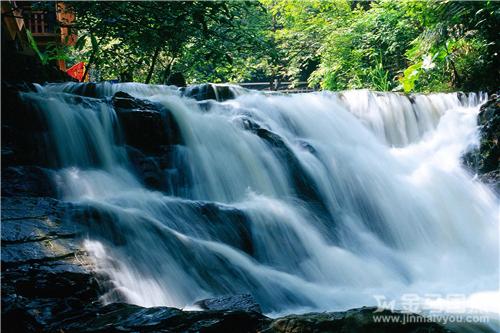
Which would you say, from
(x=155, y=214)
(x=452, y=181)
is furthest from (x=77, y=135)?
(x=452, y=181)

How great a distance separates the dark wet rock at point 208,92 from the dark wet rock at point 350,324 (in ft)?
19.7

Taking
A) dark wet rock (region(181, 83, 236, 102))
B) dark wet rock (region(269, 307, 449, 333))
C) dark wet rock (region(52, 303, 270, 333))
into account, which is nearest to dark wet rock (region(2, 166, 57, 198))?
dark wet rock (region(52, 303, 270, 333))

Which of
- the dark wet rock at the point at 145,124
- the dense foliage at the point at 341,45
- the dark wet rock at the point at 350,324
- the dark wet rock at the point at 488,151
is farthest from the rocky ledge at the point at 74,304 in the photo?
the dark wet rock at the point at 488,151

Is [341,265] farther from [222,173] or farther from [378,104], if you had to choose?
[378,104]

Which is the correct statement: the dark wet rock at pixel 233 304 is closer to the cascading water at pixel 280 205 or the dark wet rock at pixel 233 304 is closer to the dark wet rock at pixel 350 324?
the dark wet rock at pixel 350 324

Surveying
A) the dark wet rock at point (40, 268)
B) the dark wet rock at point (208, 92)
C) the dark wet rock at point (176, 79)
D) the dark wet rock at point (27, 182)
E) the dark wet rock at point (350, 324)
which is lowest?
the dark wet rock at point (350, 324)

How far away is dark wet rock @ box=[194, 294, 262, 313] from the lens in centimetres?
301

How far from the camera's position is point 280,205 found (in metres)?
5.70

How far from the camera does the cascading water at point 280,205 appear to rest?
4.18 metres

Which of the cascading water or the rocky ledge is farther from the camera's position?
the cascading water

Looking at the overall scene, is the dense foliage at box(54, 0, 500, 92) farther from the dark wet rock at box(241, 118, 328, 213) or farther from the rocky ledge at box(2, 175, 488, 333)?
the rocky ledge at box(2, 175, 488, 333)

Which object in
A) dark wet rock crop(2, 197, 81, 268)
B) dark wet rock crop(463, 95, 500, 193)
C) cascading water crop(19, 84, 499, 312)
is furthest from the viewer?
dark wet rock crop(463, 95, 500, 193)

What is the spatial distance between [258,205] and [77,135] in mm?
2476

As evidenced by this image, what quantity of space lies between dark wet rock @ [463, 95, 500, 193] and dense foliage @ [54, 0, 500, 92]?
208 centimetres
